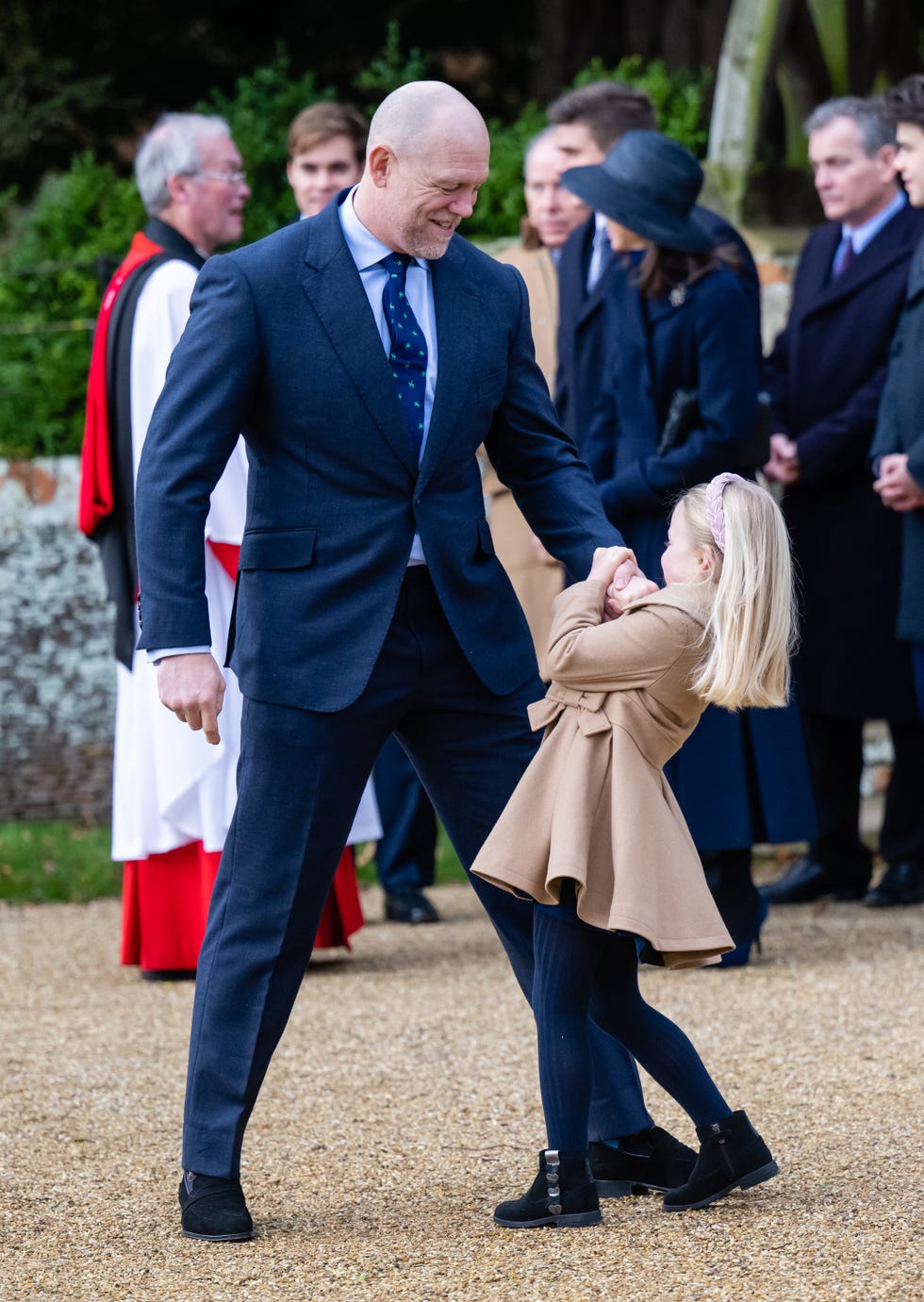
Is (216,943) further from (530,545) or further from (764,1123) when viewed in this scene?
(530,545)

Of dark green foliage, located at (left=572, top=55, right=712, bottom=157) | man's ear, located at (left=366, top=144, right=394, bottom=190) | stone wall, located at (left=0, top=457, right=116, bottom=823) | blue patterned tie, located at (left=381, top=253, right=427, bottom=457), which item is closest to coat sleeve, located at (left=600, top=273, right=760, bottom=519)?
blue patterned tie, located at (left=381, top=253, right=427, bottom=457)

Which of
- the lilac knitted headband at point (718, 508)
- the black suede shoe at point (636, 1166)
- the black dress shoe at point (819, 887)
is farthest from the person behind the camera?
the black dress shoe at point (819, 887)

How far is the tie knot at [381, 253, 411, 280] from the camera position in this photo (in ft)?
10.7

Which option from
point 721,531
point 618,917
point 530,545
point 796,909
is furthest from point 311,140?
point 618,917

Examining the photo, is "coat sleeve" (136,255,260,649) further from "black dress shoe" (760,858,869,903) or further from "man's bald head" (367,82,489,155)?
"black dress shoe" (760,858,869,903)

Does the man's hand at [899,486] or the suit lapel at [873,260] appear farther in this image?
the suit lapel at [873,260]

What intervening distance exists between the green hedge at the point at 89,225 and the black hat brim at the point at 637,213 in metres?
3.15

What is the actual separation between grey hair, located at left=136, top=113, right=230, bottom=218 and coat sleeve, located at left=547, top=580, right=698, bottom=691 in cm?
259

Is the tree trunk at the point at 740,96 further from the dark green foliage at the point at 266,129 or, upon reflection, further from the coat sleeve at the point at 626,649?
the coat sleeve at the point at 626,649

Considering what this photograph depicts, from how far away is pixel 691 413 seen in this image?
5176 mm

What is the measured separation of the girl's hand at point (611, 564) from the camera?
326cm

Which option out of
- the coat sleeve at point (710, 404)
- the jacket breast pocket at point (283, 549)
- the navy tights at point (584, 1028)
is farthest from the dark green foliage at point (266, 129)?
the navy tights at point (584, 1028)

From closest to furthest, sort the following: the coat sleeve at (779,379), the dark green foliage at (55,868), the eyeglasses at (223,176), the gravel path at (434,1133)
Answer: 1. the gravel path at (434,1133)
2. the eyeglasses at (223,176)
3. the coat sleeve at (779,379)
4. the dark green foliage at (55,868)

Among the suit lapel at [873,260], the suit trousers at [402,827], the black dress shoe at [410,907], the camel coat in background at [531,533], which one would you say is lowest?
the black dress shoe at [410,907]
